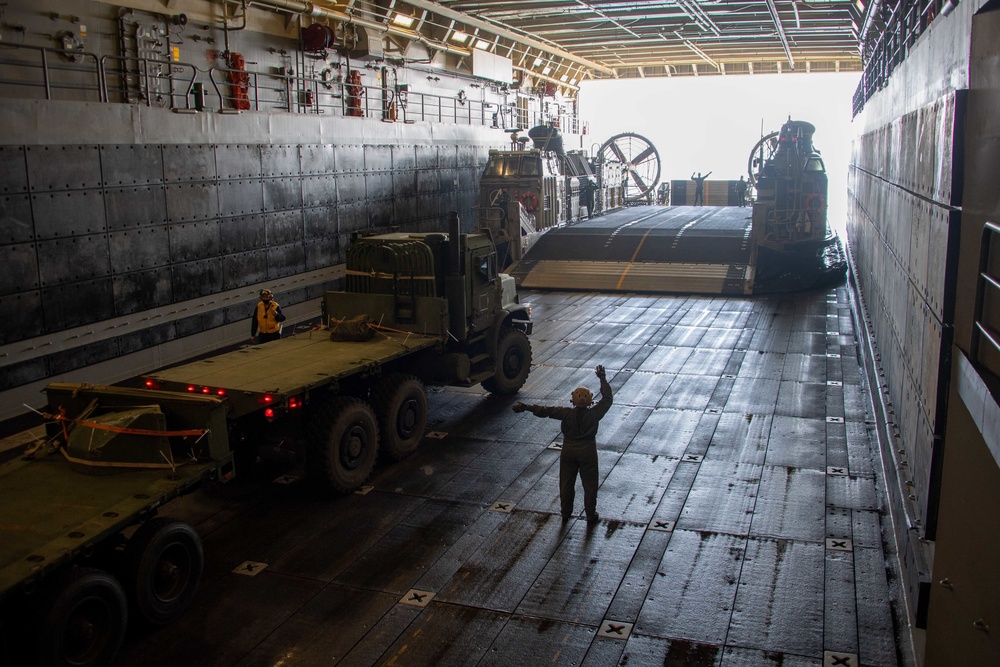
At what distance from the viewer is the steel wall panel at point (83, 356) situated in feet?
40.2

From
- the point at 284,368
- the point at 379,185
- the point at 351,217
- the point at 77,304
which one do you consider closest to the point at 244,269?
the point at 77,304

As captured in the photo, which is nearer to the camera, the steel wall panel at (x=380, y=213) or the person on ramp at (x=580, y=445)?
the person on ramp at (x=580, y=445)

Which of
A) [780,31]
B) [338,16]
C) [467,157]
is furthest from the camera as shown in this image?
[780,31]

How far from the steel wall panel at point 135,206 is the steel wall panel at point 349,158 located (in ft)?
18.4

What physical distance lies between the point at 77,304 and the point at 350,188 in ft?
26.8

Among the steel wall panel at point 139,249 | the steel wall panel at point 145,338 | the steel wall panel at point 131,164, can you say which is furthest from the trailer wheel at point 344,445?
the steel wall panel at point 131,164

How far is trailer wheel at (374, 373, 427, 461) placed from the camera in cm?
967

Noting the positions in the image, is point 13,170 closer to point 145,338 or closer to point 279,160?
point 145,338

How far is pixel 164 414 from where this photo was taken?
7090 mm

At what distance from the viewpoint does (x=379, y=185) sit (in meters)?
21.0

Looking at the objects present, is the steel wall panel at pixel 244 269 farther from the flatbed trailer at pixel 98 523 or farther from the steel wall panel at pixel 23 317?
the flatbed trailer at pixel 98 523

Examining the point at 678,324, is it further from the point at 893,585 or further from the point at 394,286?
the point at 893,585

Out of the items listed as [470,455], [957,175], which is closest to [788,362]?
[470,455]

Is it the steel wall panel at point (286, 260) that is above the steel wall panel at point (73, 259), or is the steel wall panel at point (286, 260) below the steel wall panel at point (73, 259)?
below
